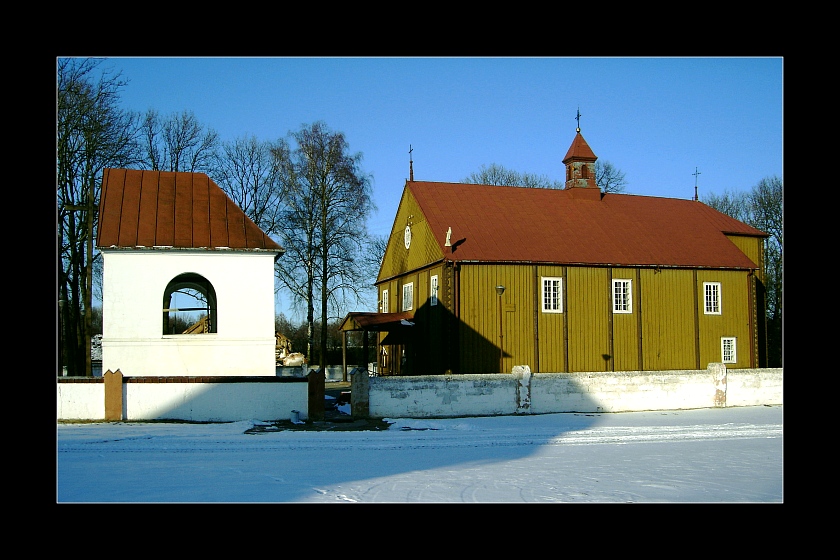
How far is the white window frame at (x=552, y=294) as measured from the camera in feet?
91.2

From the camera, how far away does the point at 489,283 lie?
89.3ft

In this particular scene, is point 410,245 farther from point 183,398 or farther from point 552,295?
point 183,398

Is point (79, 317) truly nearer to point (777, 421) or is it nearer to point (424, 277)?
point (424, 277)

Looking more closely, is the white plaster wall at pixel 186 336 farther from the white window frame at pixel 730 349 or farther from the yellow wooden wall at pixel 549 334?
the white window frame at pixel 730 349

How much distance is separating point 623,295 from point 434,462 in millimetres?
17636

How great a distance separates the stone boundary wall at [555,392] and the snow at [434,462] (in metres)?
0.74

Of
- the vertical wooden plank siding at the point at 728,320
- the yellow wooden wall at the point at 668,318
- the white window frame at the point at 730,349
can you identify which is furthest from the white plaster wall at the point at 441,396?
the white window frame at the point at 730,349

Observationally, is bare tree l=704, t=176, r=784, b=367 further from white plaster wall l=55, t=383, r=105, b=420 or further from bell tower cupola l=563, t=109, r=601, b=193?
white plaster wall l=55, t=383, r=105, b=420

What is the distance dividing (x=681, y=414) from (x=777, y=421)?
2.55m

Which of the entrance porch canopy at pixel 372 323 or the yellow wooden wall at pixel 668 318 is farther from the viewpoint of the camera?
the yellow wooden wall at pixel 668 318

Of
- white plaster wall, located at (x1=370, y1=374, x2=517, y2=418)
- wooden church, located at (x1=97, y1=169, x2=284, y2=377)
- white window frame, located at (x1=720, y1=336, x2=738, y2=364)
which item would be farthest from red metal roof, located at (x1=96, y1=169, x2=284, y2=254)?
white window frame, located at (x1=720, y1=336, x2=738, y2=364)

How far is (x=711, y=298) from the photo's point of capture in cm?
3061

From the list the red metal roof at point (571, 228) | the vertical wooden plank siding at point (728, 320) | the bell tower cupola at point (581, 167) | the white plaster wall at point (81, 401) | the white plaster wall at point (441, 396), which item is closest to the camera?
the white plaster wall at point (81, 401)

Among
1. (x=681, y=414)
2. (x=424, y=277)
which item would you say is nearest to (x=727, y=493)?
(x=681, y=414)
